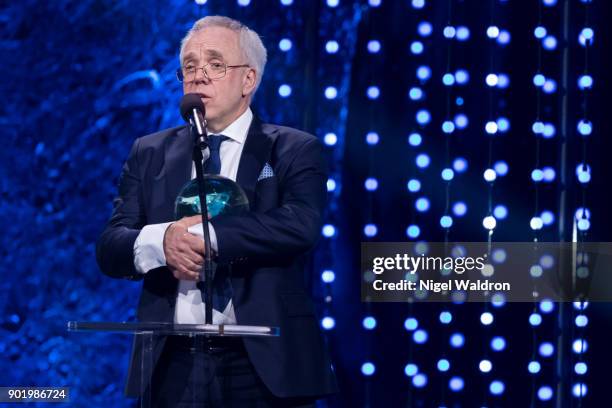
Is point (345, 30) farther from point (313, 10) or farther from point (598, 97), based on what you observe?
point (598, 97)

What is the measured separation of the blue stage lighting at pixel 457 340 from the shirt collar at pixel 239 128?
1247 mm

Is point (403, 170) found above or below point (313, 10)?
below

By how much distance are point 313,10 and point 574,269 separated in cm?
130

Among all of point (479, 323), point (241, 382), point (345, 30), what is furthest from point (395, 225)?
point (241, 382)

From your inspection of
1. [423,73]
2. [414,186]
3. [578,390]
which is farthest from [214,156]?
[578,390]

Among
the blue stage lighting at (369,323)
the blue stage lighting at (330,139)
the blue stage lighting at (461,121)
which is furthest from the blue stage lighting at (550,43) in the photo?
the blue stage lighting at (369,323)

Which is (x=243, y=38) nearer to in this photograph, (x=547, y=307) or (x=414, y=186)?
(x=414, y=186)

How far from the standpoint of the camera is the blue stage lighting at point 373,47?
11.0 feet

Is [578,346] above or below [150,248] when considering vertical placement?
below

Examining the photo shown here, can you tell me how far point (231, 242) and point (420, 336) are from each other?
4.50 feet

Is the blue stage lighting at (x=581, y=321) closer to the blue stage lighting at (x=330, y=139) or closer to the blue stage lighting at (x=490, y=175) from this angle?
the blue stage lighting at (x=490, y=175)

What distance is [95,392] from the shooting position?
318 cm

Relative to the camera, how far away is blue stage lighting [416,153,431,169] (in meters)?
3.29

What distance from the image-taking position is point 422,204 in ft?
10.8
